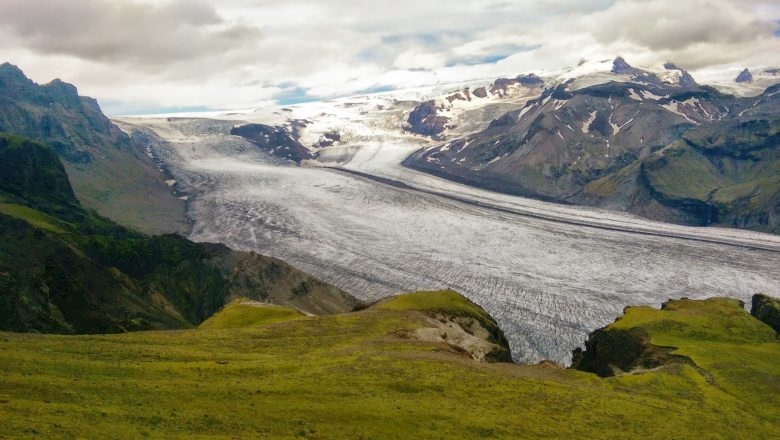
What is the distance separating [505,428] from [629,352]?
3754 cm

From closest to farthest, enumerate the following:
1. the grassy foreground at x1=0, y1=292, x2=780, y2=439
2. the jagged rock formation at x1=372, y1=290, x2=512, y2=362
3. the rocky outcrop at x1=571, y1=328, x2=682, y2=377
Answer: the grassy foreground at x1=0, y1=292, x2=780, y2=439 < the rocky outcrop at x1=571, y1=328, x2=682, y2=377 < the jagged rock formation at x1=372, y1=290, x2=512, y2=362

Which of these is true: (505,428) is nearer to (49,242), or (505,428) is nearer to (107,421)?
(107,421)

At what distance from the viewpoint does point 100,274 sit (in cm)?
10944

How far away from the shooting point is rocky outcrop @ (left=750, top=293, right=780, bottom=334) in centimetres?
7387

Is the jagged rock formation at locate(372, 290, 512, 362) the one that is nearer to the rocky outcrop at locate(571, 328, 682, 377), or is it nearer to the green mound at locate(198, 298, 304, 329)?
the rocky outcrop at locate(571, 328, 682, 377)

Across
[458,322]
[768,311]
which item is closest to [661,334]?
[768,311]

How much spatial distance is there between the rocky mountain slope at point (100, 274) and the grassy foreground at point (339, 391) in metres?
43.3

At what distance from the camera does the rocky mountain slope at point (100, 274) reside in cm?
8806

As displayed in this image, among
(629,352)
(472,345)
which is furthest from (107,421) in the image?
(629,352)

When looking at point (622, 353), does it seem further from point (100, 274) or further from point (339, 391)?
point (100, 274)

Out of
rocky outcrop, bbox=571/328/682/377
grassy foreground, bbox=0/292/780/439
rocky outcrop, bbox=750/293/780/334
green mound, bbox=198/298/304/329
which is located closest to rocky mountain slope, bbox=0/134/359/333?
green mound, bbox=198/298/304/329

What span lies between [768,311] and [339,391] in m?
62.4

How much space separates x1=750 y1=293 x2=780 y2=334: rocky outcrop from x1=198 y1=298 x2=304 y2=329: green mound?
2310 inches

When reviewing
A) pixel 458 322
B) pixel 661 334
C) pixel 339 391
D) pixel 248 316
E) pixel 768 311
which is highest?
pixel 339 391
